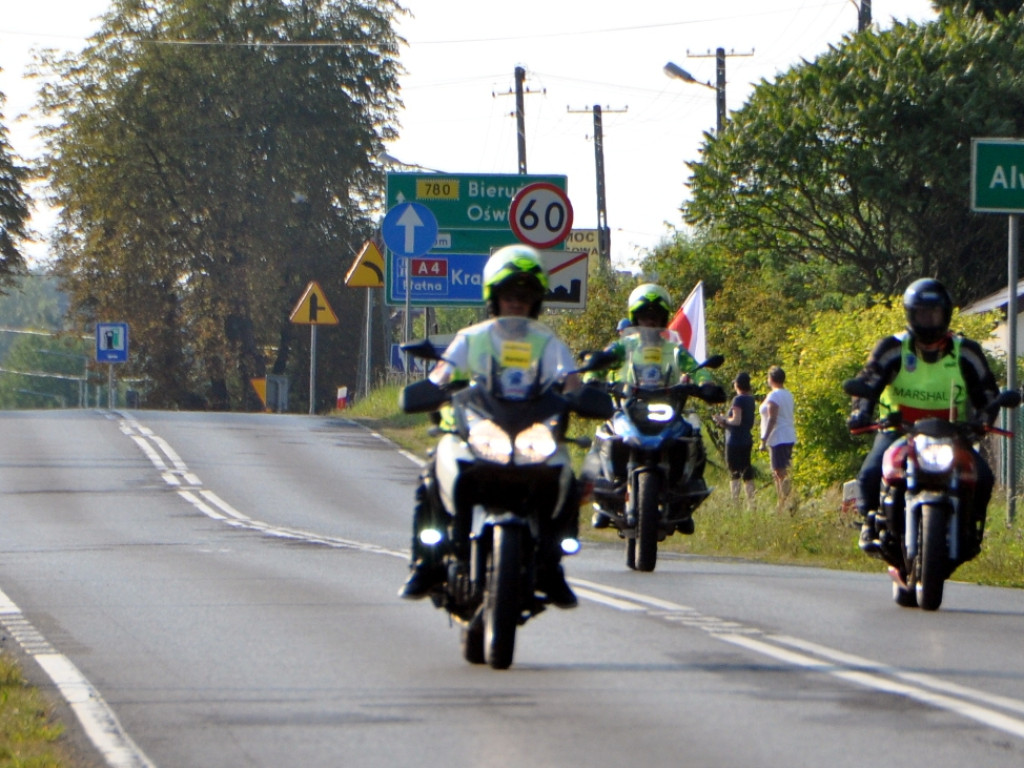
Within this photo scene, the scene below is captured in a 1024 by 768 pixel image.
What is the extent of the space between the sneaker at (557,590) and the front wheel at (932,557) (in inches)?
107

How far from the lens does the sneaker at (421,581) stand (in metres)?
7.75

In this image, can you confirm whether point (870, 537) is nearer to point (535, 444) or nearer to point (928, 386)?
point (928, 386)

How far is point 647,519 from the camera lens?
1173 cm

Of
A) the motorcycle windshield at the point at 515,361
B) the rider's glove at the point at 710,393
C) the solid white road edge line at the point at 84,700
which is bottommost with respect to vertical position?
the solid white road edge line at the point at 84,700

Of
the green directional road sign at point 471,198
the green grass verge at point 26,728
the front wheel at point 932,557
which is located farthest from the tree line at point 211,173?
the green grass verge at point 26,728

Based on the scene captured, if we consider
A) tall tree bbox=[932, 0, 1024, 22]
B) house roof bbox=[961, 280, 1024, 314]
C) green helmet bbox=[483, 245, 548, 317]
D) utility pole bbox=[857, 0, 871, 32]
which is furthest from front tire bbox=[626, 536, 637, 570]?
tall tree bbox=[932, 0, 1024, 22]

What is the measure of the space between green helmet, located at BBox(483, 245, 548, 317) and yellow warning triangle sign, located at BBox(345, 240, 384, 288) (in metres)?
22.6

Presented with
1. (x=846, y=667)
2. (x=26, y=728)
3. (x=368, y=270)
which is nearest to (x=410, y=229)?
(x=368, y=270)

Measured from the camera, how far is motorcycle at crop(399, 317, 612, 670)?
7.29 metres

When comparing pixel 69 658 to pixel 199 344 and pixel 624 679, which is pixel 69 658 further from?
pixel 199 344

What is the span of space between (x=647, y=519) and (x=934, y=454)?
99.7 inches

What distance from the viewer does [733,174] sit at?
36.6m

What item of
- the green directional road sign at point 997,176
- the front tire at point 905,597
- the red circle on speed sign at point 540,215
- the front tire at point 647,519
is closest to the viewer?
the front tire at point 905,597

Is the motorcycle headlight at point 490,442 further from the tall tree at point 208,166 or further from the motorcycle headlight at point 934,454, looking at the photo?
the tall tree at point 208,166
